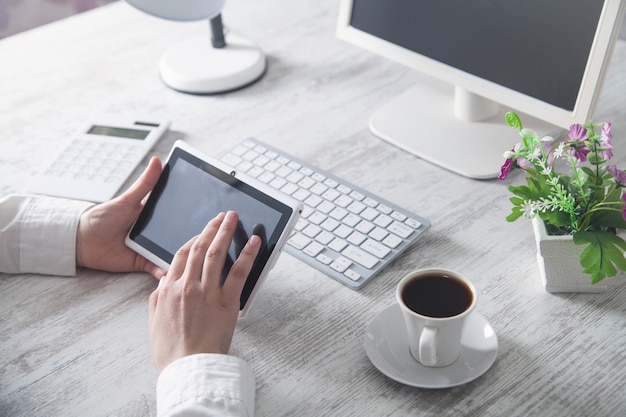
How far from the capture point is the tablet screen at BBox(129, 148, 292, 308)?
911 millimetres

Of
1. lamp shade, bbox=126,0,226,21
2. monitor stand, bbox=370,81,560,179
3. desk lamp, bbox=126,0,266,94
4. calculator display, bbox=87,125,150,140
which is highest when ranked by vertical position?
lamp shade, bbox=126,0,226,21

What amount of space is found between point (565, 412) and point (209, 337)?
0.39 metres

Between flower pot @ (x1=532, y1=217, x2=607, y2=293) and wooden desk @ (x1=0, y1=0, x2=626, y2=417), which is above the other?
flower pot @ (x1=532, y1=217, x2=607, y2=293)

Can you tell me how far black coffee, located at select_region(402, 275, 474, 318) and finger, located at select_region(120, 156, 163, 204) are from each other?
38 centimetres

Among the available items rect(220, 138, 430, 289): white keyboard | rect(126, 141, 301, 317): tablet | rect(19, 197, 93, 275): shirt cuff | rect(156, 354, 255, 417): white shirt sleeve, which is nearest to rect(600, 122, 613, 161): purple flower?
rect(220, 138, 430, 289): white keyboard

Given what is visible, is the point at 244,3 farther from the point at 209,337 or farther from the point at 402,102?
the point at 209,337

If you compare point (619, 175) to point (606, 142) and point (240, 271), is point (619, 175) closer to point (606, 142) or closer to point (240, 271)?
point (606, 142)

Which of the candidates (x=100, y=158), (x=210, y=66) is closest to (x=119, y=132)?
(x=100, y=158)

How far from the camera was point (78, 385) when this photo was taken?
2.82ft

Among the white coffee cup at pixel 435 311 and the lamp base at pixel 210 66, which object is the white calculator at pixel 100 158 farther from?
the white coffee cup at pixel 435 311

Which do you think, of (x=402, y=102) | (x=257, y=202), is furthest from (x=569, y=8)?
(x=257, y=202)

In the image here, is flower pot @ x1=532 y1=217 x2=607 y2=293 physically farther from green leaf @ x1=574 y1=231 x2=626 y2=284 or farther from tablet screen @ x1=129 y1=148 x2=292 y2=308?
tablet screen @ x1=129 y1=148 x2=292 y2=308

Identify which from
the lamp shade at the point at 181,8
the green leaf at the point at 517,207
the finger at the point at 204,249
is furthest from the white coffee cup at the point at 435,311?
the lamp shade at the point at 181,8

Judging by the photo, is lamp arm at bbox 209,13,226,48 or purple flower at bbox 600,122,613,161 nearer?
purple flower at bbox 600,122,613,161
